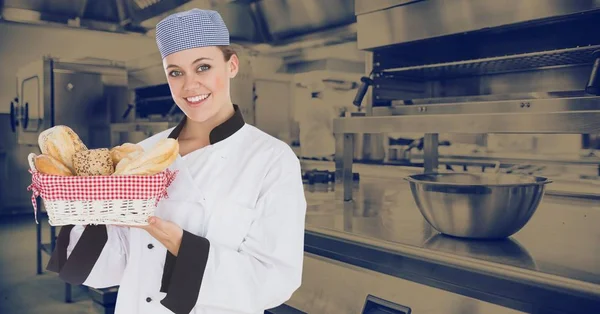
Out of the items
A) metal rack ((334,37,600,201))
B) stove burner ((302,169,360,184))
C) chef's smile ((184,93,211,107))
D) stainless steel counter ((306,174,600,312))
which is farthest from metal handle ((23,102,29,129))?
chef's smile ((184,93,211,107))

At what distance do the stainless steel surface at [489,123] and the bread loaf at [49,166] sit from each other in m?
1.12

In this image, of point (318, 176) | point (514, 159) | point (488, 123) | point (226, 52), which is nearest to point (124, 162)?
point (226, 52)

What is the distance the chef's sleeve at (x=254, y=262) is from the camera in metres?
1.16

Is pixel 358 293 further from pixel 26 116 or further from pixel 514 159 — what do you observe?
pixel 26 116

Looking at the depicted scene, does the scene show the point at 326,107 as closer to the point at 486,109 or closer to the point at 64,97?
the point at 486,109

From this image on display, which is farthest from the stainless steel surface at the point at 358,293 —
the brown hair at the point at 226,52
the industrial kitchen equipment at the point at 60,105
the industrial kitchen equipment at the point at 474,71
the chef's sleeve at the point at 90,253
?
the industrial kitchen equipment at the point at 60,105

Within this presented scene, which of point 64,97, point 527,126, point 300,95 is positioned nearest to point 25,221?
point 64,97

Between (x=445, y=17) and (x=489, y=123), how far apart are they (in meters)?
0.49

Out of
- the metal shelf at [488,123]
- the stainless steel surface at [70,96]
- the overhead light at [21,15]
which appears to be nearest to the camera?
the metal shelf at [488,123]

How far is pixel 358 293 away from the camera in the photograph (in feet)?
5.71

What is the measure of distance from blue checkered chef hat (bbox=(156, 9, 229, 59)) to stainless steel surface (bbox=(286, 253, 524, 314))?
34.8 inches

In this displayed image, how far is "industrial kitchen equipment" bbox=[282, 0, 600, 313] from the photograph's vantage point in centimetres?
140

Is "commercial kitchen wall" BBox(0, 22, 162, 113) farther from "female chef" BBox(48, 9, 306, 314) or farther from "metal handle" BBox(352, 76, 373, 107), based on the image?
"female chef" BBox(48, 9, 306, 314)

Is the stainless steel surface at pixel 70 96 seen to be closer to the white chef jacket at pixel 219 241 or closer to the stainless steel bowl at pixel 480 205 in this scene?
the white chef jacket at pixel 219 241
